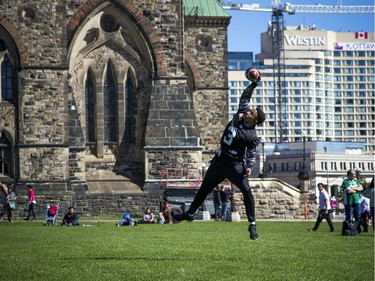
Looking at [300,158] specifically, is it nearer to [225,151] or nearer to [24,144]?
[24,144]

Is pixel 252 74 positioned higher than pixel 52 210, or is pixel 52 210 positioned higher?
pixel 252 74

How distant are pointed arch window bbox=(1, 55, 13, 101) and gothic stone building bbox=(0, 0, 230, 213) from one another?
46 mm

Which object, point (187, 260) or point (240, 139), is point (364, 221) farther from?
point (187, 260)

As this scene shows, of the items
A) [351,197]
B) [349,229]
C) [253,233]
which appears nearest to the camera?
[253,233]

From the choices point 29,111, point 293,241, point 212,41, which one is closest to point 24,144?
point 29,111

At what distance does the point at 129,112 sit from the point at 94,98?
71.7 inches

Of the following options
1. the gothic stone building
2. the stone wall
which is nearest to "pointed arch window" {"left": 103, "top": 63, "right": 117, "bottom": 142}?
the gothic stone building

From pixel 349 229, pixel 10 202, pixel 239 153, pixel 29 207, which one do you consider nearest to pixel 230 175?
pixel 239 153

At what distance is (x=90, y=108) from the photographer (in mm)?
59625

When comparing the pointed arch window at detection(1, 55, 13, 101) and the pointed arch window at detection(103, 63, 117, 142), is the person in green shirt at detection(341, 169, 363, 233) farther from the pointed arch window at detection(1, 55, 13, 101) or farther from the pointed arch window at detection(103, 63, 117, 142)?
the pointed arch window at detection(103, 63, 117, 142)

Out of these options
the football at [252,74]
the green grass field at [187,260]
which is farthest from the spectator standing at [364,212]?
the football at [252,74]

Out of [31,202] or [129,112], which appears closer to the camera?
[31,202]

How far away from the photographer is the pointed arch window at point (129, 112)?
2344 inches

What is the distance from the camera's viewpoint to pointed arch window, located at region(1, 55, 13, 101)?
5644 cm
